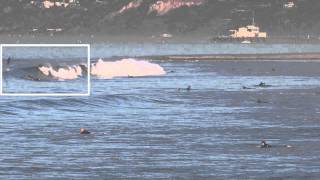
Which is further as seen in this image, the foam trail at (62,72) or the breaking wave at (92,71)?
the breaking wave at (92,71)

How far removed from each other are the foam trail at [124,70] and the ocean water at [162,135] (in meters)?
33.4

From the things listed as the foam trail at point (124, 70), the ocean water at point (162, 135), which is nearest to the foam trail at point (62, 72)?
the foam trail at point (124, 70)

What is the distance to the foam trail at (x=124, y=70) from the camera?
10212 cm

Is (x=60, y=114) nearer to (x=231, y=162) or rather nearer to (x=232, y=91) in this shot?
(x=231, y=162)

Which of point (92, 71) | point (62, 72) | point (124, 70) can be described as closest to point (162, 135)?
point (62, 72)

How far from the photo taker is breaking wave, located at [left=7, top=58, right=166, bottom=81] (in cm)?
9331

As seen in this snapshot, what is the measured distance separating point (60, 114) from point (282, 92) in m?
23.7

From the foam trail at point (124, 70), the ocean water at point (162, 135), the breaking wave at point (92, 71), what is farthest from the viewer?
the foam trail at point (124, 70)

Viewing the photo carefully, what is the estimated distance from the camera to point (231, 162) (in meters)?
31.3

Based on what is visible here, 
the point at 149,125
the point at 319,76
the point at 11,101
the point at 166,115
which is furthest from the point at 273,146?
the point at 319,76

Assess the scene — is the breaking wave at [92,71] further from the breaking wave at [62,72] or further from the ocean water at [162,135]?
the ocean water at [162,135]

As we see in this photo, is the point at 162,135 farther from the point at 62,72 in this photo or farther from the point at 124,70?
the point at 124,70

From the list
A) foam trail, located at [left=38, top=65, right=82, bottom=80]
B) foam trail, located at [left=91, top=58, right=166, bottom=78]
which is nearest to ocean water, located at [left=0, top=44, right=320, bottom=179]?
foam trail, located at [left=38, top=65, right=82, bottom=80]

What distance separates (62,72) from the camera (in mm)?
95750
